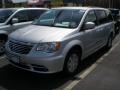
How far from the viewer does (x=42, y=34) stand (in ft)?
20.5

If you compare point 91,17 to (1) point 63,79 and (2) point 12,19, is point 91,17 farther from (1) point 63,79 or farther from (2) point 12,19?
(2) point 12,19

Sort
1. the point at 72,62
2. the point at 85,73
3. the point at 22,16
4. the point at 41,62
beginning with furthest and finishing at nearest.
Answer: the point at 22,16, the point at 85,73, the point at 72,62, the point at 41,62

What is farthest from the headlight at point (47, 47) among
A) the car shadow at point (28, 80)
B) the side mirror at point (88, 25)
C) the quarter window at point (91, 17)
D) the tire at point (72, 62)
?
the quarter window at point (91, 17)

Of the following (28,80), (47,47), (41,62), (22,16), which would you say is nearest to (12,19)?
(22,16)

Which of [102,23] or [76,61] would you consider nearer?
[76,61]

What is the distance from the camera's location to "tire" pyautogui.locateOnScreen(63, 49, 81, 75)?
6.25 m

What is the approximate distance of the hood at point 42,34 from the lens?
19.6ft

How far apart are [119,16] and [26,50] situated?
12818mm

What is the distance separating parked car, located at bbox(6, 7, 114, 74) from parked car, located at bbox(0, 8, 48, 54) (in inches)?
61.5

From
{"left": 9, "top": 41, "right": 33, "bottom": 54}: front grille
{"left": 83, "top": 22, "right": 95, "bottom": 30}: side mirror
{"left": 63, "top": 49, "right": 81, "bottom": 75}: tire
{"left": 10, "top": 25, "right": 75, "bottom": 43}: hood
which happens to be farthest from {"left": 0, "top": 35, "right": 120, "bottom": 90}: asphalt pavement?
{"left": 83, "top": 22, "right": 95, "bottom": 30}: side mirror

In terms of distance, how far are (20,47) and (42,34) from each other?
0.64m

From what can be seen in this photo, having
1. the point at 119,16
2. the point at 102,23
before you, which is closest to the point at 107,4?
the point at 119,16

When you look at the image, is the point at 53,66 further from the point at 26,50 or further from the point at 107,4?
the point at 107,4

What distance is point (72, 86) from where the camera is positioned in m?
5.85
